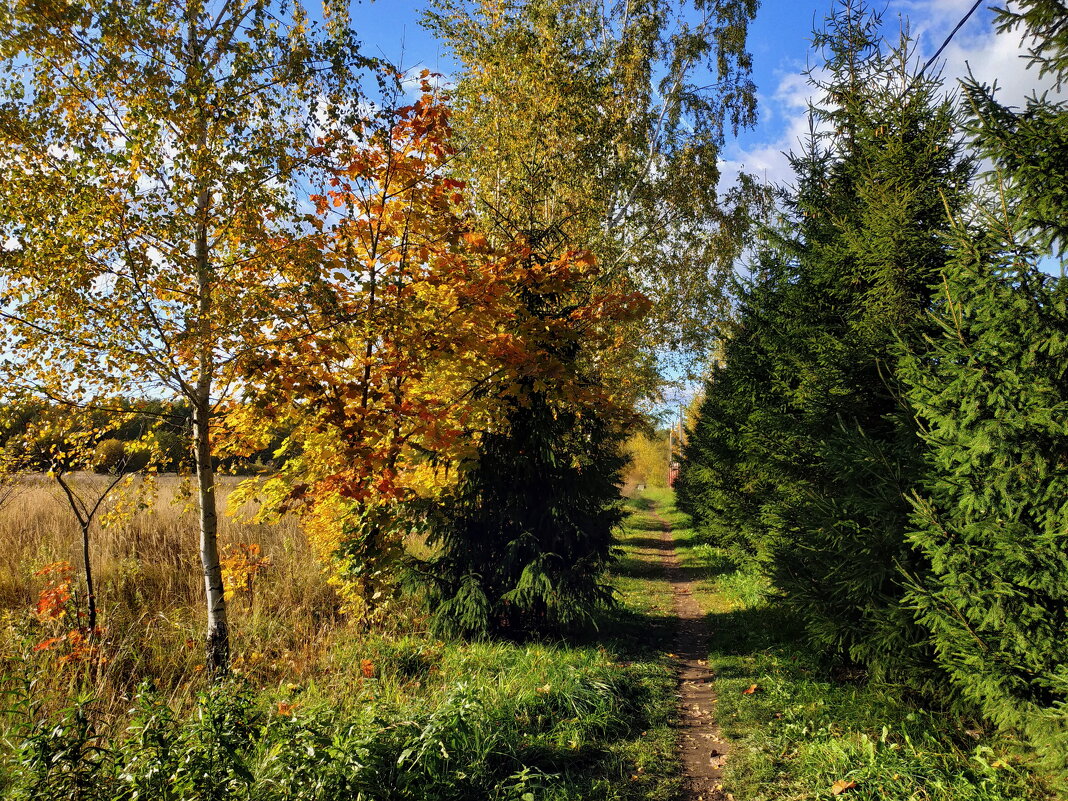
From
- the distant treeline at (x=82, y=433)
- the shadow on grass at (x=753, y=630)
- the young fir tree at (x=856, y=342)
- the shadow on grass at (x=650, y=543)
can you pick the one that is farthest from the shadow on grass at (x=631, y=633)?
the shadow on grass at (x=650, y=543)

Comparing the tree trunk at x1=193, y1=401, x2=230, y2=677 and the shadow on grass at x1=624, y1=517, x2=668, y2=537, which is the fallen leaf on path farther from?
the shadow on grass at x1=624, y1=517, x2=668, y2=537

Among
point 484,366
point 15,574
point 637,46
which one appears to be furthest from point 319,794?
point 637,46

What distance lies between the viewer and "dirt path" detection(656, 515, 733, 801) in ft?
13.4

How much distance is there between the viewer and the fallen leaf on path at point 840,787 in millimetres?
3641

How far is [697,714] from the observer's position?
5.33 meters

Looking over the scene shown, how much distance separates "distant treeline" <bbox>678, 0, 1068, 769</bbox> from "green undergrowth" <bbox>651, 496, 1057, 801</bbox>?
28 cm

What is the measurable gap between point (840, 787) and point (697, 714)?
179cm

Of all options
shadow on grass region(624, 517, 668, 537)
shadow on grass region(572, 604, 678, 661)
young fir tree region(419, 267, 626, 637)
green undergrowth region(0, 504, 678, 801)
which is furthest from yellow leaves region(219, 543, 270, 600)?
shadow on grass region(624, 517, 668, 537)

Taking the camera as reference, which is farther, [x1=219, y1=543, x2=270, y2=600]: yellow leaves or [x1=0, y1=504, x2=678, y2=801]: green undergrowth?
[x1=219, y1=543, x2=270, y2=600]: yellow leaves

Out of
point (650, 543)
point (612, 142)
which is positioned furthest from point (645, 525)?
point (612, 142)

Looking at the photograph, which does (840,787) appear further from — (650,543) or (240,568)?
(650,543)

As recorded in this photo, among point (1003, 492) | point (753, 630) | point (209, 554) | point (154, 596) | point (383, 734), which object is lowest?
point (753, 630)

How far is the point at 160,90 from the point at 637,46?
494 inches

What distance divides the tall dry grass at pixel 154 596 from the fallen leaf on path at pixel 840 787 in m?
4.49
